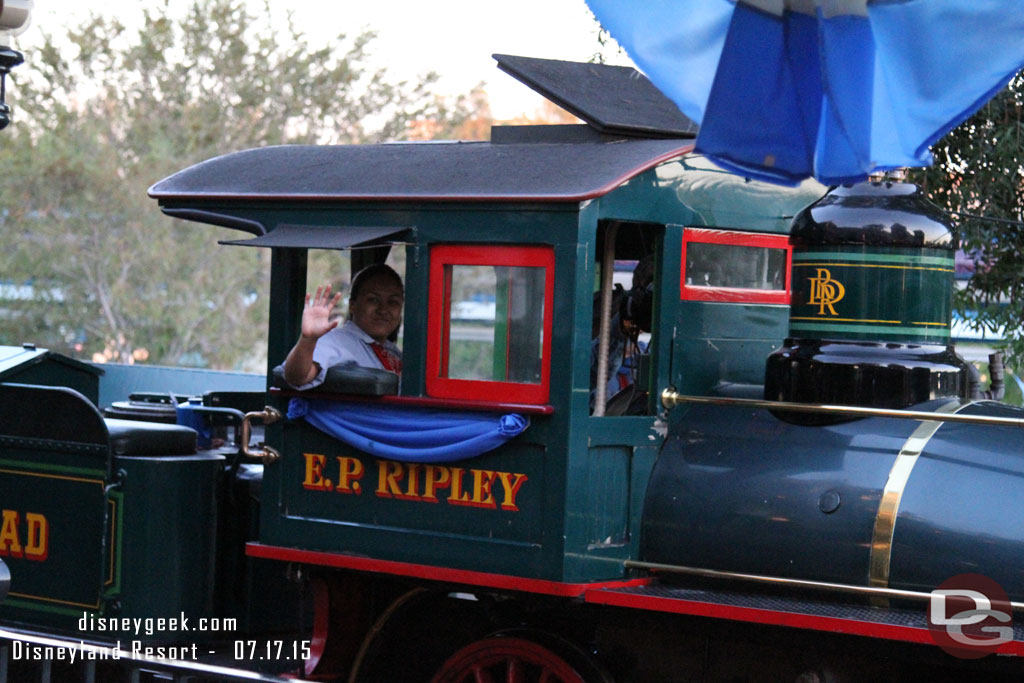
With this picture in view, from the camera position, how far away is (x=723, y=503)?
4.54 m

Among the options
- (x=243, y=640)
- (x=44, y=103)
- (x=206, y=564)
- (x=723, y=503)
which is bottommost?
(x=243, y=640)

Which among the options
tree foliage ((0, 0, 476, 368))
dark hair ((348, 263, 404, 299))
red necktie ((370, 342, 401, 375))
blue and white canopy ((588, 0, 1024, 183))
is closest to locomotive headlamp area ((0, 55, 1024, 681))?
dark hair ((348, 263, 404, 299))

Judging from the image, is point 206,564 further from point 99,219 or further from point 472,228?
point 99,219

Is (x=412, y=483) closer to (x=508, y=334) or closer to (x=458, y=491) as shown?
(x=458, y=491)

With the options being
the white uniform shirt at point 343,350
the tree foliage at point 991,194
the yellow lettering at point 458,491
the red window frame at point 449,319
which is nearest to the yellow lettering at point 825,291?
the red window frame at point 449,319

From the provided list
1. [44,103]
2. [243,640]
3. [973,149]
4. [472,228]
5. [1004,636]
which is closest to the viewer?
[1004,636]

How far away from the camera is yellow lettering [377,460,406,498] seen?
16.0 feet

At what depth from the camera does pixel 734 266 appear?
5195mm

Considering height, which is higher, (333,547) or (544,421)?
(544,421)

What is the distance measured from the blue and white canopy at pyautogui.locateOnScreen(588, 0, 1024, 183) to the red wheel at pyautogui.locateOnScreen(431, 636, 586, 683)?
6.37 feet

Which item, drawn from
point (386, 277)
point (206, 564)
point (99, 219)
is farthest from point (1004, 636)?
point (99, 219)

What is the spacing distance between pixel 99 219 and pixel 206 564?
53.5 feet

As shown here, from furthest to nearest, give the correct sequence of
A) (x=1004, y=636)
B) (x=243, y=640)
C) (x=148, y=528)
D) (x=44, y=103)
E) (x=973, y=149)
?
1. (x=44, y=103)
2. (x=973, y=149)
3. (x=243, y=640)
4. (x=148, y=528)
5. (x=1004, y=636)

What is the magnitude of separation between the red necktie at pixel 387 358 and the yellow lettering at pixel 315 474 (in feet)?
1.66
